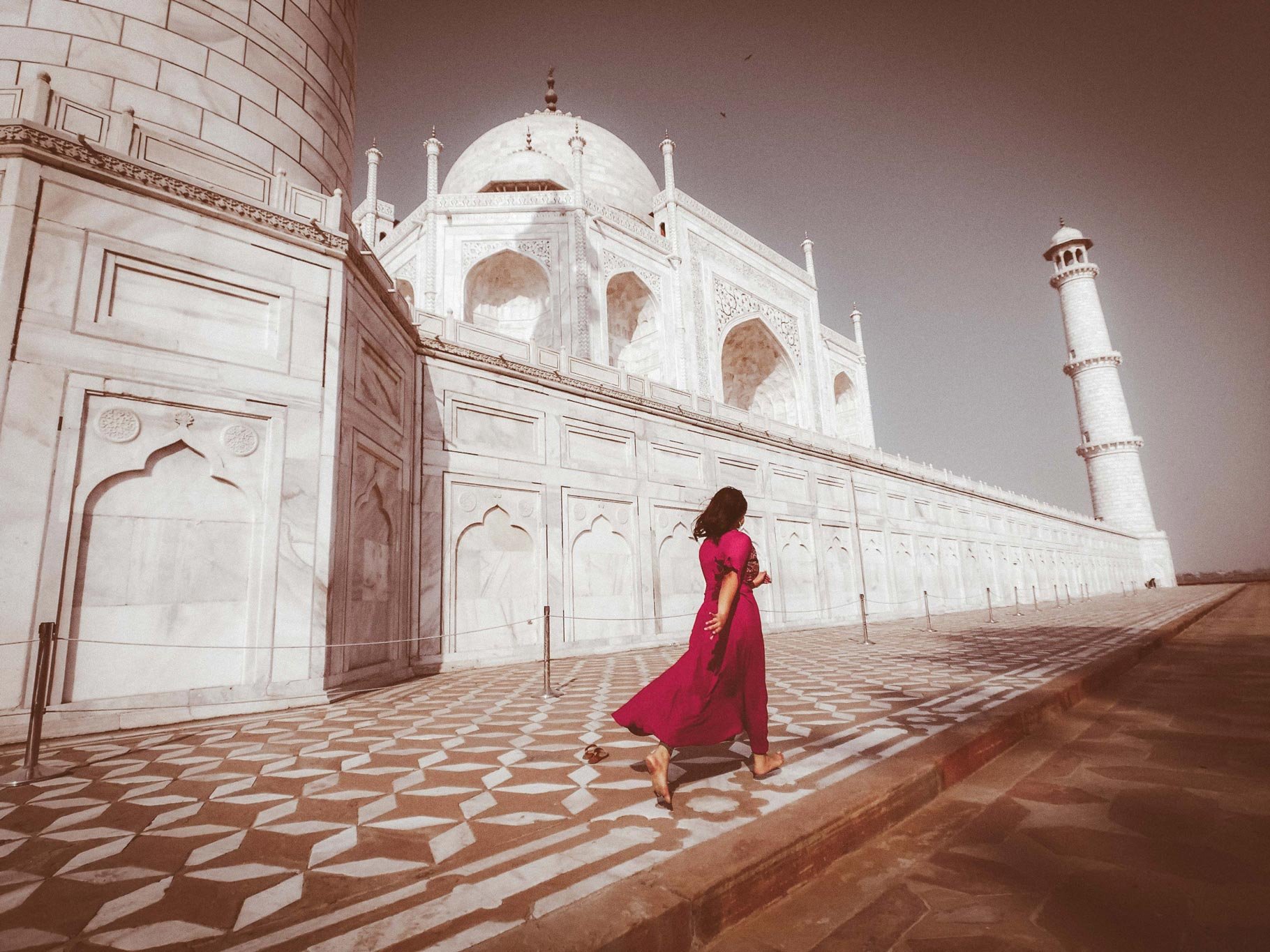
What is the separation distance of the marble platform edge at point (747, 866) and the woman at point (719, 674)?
39 cm

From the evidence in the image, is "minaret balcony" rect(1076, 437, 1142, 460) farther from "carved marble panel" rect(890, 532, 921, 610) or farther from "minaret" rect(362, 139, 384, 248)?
"minaret" rect(362, 139, 384, 248)

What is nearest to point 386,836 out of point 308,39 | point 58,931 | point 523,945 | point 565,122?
point 58,931

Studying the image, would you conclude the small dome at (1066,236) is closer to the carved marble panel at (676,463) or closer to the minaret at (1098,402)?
the minaret at (1098,402)

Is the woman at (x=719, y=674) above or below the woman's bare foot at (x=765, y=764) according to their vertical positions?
above

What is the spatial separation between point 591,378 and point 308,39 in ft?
18.1

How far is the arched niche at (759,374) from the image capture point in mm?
21016

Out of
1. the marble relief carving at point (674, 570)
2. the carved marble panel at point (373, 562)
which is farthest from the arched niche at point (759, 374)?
the carved marble panel at point (373, 562)

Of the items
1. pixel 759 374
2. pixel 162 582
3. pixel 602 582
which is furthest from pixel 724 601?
pixel 759 374

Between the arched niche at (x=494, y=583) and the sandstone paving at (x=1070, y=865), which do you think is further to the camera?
the arched niche at (x=494, y=583)

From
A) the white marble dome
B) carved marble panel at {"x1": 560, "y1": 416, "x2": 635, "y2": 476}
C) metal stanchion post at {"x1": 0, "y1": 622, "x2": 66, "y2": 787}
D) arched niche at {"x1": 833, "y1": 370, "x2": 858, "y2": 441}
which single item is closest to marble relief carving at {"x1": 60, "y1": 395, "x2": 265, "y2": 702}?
metal stanchion post at {"x1": 0, "y1": 622, "x2": 66, "y2": 787}

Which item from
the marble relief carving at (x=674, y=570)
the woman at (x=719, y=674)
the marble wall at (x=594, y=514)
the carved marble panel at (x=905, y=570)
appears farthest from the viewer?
the carved marble panel at (x=905, y=570)

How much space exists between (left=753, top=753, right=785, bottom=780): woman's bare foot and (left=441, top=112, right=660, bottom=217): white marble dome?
20755 mm

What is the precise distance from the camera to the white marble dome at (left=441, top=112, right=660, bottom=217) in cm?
2041

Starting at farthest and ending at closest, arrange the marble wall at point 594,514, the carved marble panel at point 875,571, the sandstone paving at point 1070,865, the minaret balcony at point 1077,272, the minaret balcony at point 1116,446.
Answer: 1. the minaret balcony at point 1077,272
2. the minaret balcony at point 1116,446
3. the carved marble panel at point 875,571
4. the marble wall at point 594,514
5. the sandstone paving at point 1070,865
